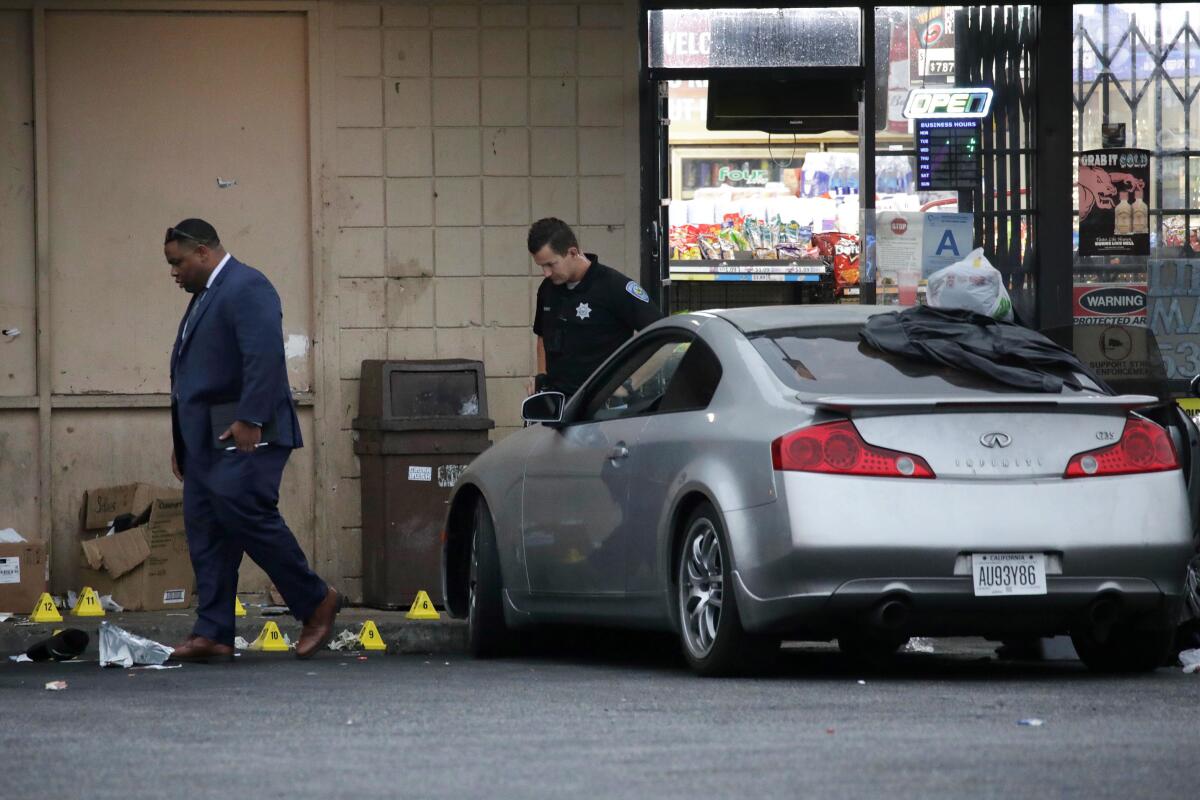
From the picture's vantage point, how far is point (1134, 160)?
12391 millimetres

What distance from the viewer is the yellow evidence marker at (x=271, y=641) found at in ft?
31.4

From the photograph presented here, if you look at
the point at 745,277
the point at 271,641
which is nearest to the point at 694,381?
the point at 271,641

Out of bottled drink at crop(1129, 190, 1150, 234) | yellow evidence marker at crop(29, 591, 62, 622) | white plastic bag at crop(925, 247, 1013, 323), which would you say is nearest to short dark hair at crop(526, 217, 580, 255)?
white plastic bag at crop(925, 247, 1013, 323)

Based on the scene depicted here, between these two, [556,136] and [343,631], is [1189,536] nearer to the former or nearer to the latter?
[343,631]

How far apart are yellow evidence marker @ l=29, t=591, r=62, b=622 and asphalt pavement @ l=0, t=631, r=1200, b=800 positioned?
248 cm

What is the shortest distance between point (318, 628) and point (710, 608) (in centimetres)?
228

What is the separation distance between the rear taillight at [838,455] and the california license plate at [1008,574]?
1.11 ft

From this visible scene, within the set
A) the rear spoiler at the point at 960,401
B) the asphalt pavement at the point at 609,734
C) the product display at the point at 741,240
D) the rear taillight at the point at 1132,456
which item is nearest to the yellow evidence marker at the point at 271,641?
the asphalt pavement at the point at 609,734

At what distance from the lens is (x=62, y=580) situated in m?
11.9

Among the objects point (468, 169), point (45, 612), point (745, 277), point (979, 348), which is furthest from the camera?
point (745, 277)

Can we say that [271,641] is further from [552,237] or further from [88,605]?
[552,237]

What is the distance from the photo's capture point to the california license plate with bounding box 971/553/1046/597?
6.75 metres

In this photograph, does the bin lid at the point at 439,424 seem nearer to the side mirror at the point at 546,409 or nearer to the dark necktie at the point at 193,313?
the dark necktie at the point at 193,313

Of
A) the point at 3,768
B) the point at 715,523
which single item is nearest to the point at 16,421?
the point at 715,523
